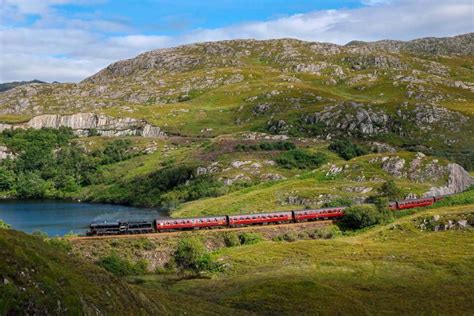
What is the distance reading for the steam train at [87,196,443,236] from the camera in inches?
3536

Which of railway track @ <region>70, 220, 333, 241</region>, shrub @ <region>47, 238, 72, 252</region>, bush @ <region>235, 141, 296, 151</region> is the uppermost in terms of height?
bush @ <region>235, 141, 296, 151</region>

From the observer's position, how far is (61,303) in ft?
107

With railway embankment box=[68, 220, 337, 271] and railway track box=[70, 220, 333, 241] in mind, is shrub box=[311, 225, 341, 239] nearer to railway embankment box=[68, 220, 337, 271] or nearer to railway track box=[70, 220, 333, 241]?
railway embankment box=[68, 220, 337, 271]

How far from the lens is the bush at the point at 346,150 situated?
598 feet

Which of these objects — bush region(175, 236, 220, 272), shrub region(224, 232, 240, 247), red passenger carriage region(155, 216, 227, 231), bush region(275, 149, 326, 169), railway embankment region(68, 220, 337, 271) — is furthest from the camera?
bush region(275, 149, 326, 169)

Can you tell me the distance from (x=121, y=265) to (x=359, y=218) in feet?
166

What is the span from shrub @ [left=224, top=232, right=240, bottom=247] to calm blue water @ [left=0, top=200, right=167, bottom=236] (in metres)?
37.7

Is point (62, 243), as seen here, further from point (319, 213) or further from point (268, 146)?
point (268, 146)

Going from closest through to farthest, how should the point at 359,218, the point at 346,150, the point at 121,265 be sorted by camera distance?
1. the point at 121,265
2. the point at 359,218
3. the point at 346,150

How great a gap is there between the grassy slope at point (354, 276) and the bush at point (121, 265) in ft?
31.1

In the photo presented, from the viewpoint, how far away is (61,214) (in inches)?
6152

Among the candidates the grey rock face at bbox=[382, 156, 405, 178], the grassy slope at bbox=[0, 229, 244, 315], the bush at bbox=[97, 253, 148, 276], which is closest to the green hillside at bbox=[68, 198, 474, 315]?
the bush at bbox=[97, 253, 148, 276]

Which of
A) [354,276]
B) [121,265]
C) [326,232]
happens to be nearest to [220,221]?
[326,232]

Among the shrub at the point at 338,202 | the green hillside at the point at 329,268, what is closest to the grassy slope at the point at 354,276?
the green hillside at the point at 329,268
